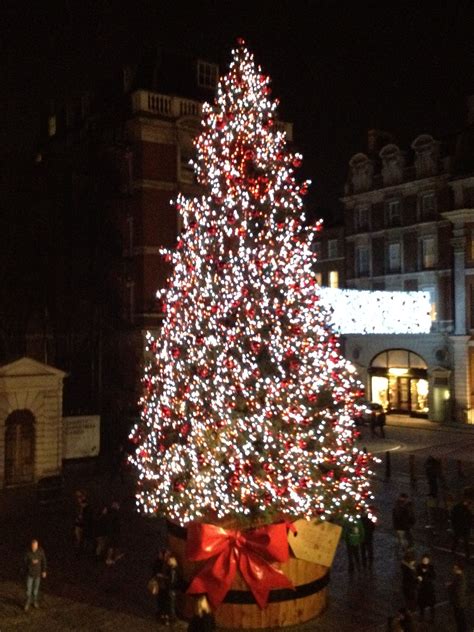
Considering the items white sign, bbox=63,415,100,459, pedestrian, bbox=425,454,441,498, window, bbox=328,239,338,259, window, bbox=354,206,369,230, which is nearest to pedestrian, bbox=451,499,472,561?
pedestrian, bbox=425,454,441,498

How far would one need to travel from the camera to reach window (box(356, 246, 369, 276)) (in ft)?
156

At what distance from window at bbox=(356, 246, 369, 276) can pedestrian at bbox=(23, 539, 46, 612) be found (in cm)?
3700

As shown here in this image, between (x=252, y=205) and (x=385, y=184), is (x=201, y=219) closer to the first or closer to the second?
(x=252, y=205)

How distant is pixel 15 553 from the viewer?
663 inches

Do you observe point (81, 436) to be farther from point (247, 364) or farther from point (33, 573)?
point (247, 364)

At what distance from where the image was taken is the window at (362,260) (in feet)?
156

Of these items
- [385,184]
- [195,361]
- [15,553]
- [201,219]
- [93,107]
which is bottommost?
[15,553]

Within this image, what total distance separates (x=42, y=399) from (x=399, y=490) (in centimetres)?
1272

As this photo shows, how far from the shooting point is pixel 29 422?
25.0 meters

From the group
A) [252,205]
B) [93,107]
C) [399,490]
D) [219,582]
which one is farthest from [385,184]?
[219,582]

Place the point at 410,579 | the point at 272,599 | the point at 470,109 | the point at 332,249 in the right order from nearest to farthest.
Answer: the point at 272,599
the point at 410,579
the point at 470,109
the point at 332,249

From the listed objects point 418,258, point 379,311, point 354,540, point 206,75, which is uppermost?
point 206,75

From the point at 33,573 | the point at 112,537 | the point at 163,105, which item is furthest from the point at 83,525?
the point at 163,105

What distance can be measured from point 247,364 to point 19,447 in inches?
606
